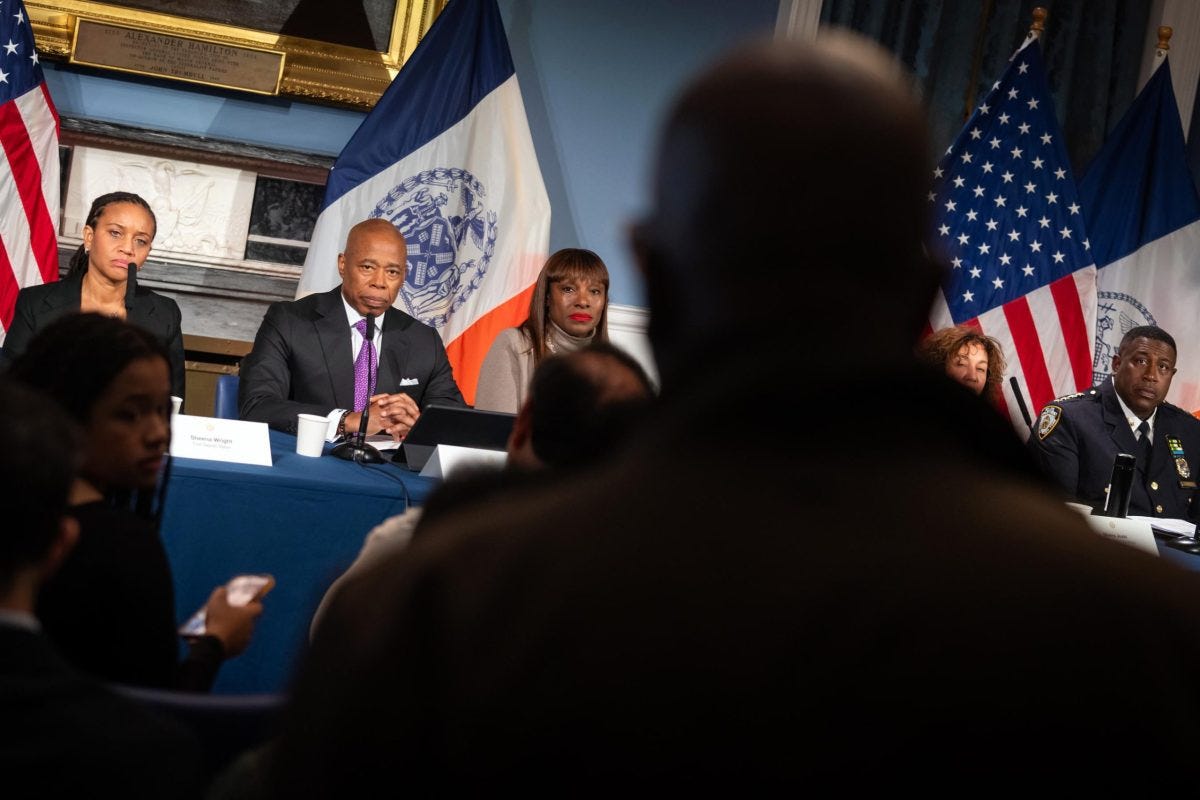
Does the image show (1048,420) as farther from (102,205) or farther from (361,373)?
(102,205)

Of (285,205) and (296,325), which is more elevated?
(285,205)

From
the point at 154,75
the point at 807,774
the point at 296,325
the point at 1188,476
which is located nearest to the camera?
the point at 807,774

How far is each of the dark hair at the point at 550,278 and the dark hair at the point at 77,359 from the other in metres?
2.26

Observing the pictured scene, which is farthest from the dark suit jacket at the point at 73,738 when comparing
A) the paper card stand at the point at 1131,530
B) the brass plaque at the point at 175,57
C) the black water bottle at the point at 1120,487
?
the brass plaque at the point at 175,57

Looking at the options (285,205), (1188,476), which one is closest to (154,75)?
(285,205)

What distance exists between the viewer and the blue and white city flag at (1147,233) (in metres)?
5.69

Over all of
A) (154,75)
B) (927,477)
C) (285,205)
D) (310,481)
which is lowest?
(310,481)

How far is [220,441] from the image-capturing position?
10.1 feet

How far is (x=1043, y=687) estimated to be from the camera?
0.45 m

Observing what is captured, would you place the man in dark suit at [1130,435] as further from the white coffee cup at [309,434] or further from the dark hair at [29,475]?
the dark hair at [29,475]

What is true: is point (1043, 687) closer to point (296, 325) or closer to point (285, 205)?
point (296, 325)

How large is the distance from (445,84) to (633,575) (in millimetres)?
4825

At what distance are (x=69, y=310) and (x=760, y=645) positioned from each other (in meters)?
3.82

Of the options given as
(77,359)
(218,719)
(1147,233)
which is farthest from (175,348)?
(1147,233)
